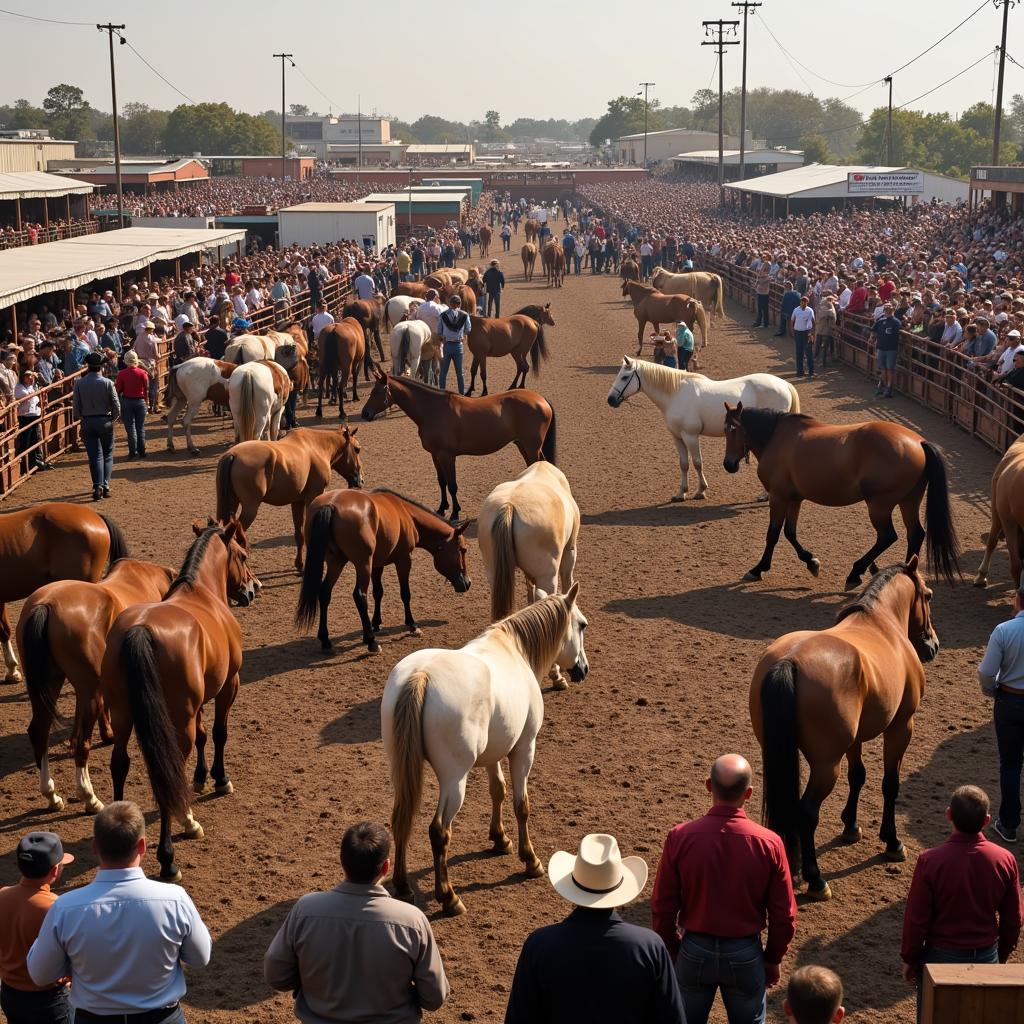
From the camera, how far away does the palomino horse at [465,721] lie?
586 centimetres

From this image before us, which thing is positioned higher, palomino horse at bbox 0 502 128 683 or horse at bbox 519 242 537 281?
horse at bbox 519 242 537 281

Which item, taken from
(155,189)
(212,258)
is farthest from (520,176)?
(212,258)

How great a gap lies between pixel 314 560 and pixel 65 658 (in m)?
2.48

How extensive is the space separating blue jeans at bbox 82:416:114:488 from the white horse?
6.60 meters

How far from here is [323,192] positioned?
77.8 metres

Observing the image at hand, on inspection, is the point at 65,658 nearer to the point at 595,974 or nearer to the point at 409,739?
the point at 409,739

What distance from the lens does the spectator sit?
422 centimetres

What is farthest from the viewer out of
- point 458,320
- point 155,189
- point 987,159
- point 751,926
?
point 987,159

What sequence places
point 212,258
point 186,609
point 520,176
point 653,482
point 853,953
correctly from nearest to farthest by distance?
point 853,953, point 186,609, point 653,482, point 212,258, point 520,176

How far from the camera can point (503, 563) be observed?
29.0 feet

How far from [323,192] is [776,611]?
71736 mm

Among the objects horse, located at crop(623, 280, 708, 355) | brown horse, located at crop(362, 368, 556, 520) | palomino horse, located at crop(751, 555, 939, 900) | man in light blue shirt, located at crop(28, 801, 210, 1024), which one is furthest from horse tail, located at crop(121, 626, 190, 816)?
horse, located at crop(623, 280, 708, 355)

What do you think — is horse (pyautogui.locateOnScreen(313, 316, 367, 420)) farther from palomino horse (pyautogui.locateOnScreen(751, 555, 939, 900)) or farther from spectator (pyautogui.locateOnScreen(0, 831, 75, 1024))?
spectator (pyautogui.locateOnScreen(0, 831, 75, 1024))

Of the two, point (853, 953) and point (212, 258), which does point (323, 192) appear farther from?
point (853, 953)
